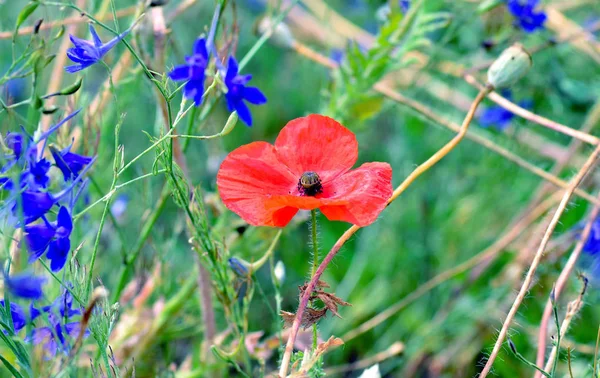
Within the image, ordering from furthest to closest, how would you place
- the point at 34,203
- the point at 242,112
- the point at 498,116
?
the point at 498,116 → the point at 242,112 → the point at 34,203

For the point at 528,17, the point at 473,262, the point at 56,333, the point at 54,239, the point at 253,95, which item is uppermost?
the point at 528,17

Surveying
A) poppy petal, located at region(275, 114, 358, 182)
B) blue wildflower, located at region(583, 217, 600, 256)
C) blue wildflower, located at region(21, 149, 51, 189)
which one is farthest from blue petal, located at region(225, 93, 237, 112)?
blue wildflower, located at region(583, 217, 600, 256)

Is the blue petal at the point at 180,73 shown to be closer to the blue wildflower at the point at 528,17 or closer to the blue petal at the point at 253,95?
the blue petal at the point at 253,95

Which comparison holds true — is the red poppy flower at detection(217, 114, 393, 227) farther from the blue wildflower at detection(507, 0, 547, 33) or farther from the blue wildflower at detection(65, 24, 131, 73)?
the blue wildflower at detection(507, 0, 547, 33)

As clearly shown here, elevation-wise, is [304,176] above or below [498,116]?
above

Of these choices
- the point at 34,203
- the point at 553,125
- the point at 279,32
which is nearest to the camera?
the point at 34,203

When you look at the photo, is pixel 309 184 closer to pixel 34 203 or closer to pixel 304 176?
pixel 304 176

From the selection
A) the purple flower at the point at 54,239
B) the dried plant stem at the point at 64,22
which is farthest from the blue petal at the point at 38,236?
the dried plant stem at the point at 64,22

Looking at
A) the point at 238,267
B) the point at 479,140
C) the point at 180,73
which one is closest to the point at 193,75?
the point at 180,73
